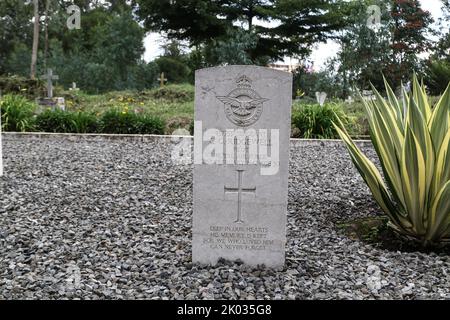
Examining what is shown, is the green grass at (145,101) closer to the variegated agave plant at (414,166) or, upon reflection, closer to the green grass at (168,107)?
the green grass at (168,107)

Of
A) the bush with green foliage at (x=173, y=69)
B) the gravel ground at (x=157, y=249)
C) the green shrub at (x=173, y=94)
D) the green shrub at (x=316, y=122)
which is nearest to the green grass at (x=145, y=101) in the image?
the green shrub at (x=173, y=94)

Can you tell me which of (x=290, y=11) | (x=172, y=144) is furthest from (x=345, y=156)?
(x=290, y=11)

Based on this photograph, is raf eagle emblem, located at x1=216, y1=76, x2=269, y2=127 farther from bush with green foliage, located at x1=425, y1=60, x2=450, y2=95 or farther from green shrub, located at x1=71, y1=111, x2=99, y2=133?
bush with green foliage, located at x1=425, y1=60, x2=450, y2=95

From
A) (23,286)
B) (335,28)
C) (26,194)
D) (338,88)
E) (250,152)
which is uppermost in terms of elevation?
(335,28)

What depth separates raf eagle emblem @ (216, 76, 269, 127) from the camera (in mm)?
3270

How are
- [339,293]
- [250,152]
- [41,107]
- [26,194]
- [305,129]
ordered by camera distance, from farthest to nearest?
[41,107], [305,129], [26,194], [250,152], [339,293]

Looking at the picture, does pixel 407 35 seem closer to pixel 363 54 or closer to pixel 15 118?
pixel 363 54

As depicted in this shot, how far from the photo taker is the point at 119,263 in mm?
3426

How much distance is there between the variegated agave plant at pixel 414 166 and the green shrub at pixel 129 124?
717 centimetres

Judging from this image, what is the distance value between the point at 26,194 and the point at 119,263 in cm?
241

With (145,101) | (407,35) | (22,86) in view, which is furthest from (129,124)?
(407,35)

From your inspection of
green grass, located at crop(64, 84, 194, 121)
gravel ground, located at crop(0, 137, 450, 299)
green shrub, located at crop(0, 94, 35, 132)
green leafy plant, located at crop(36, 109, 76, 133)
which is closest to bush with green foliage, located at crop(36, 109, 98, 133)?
green leafy plant, located at crop(36, 109, 76, 133)

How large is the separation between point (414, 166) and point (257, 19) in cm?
1949

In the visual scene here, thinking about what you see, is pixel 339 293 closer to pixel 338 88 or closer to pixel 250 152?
pixel 250 152
